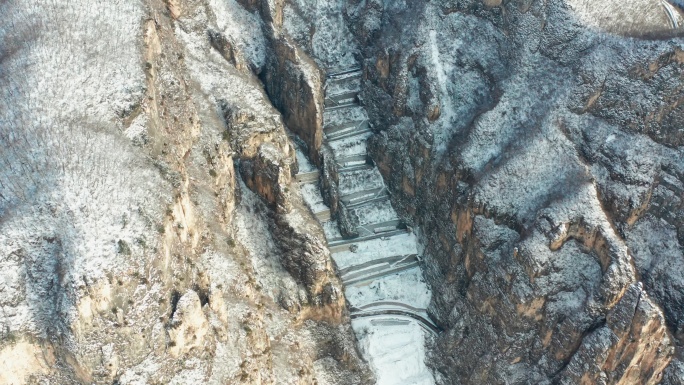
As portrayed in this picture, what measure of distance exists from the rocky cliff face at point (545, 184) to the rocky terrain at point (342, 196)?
19 centimetres

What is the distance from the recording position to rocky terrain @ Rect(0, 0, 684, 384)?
35.8 m

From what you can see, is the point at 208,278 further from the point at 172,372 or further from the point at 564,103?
the point at 564,103

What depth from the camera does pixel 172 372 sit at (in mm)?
36219

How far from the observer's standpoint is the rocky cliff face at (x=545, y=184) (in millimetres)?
44125

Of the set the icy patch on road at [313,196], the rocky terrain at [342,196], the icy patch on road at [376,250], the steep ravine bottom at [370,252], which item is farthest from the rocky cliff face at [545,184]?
the icy patch on road at [313,196]

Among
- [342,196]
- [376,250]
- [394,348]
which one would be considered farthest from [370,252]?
[394,348]

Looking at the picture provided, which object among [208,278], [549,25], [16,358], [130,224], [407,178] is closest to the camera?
[16,358]

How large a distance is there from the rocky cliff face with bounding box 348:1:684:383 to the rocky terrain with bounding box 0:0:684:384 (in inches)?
7.5

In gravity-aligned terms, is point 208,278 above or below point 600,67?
below

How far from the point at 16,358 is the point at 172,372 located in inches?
344

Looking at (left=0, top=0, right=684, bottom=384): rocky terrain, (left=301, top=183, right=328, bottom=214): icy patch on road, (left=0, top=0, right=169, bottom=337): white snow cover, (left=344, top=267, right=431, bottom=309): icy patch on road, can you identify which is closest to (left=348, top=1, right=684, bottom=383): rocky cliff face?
(left=0, top=0, right=684, bottom=384): rocky terrain

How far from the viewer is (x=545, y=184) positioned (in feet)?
161

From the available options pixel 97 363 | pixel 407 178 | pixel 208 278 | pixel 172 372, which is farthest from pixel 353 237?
pixel 97 363

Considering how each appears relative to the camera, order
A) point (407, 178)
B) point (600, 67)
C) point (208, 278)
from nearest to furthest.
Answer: point (208, 278) → point (600, 67) → point (407, 178)
